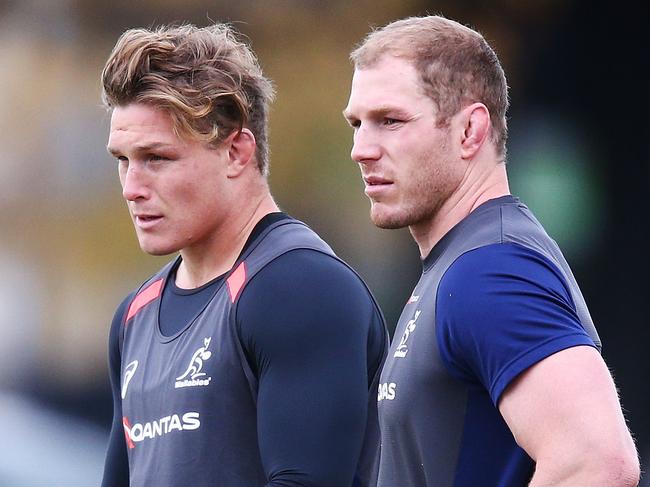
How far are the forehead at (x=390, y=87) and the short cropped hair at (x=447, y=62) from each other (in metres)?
0.01

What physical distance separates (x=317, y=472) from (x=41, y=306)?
372cm

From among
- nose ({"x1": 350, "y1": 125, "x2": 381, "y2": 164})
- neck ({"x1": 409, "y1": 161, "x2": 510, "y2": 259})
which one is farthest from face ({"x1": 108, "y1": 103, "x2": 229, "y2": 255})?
neck ({"x1": 409, "y1": 161, "x2": 510, "y2": 259})

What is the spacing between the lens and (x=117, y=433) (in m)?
2.96

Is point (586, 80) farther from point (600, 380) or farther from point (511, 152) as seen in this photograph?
point (600, 380)

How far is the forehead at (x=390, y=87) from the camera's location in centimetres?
240

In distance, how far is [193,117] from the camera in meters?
2.73

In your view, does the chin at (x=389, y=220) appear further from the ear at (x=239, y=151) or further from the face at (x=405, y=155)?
the ear at (x=239, y=151)

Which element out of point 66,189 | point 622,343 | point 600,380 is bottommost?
point 622,343

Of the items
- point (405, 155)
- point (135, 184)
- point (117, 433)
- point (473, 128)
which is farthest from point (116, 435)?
point (473, 128)

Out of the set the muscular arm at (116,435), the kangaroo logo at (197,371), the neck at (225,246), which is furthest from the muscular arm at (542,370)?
the muscular arm at (116,435)

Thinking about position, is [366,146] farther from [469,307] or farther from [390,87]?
[469,307]

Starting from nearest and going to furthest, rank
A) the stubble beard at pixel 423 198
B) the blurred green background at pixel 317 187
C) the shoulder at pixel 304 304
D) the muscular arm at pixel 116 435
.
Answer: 1. the stubble beard at pixel 423 198
2. the shoulder at pixel 304 304
3. the muscular arm at pixel 116 435
4. the blurred green background at pixel 317 187

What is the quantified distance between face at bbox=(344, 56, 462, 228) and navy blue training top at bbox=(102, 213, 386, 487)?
0.24 m

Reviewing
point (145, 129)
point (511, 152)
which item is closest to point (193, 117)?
point (145, 129)
